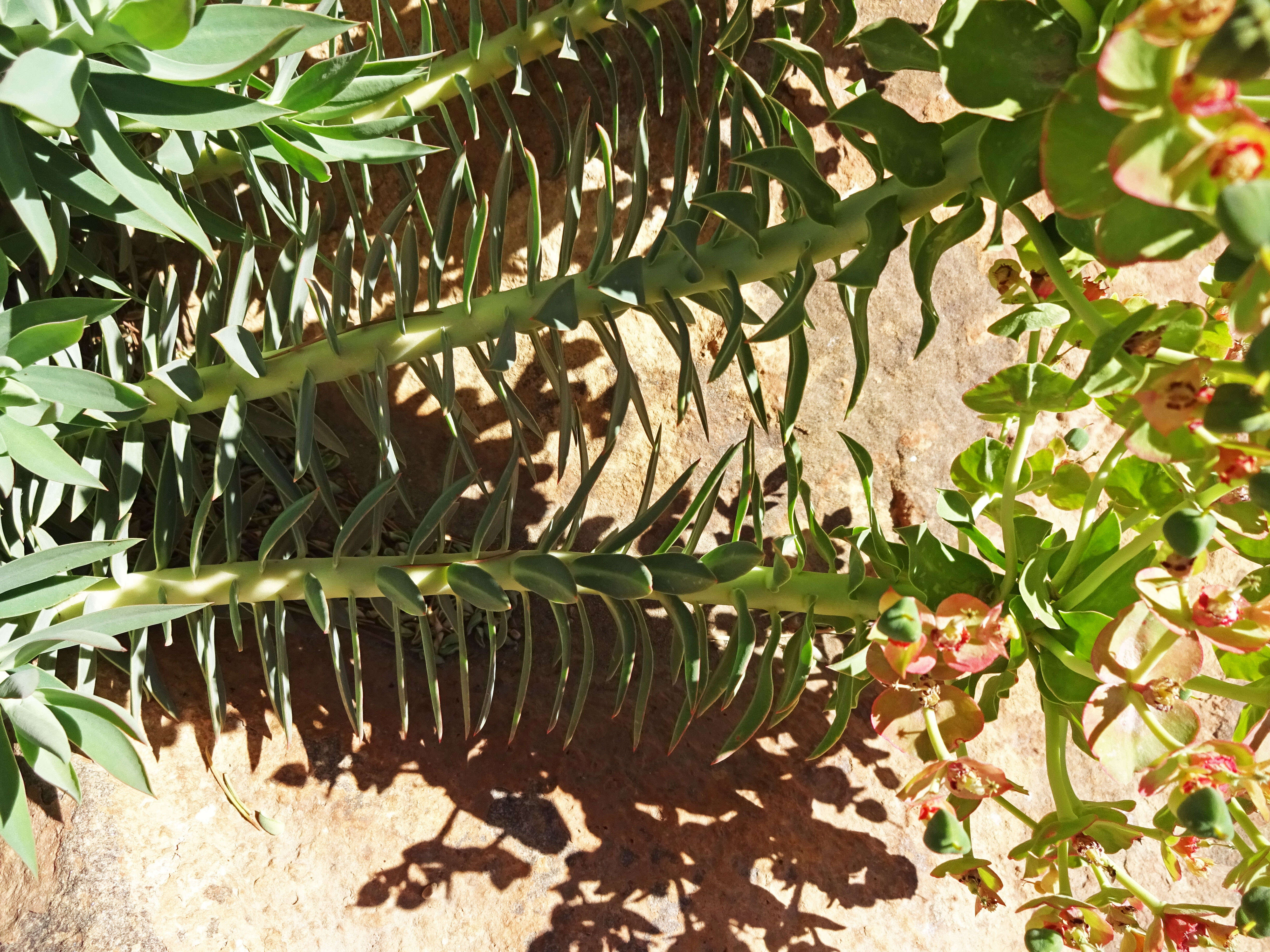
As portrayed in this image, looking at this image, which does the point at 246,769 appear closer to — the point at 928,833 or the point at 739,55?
the point at 928,833

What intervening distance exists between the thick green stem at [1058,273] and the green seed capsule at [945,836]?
41cm

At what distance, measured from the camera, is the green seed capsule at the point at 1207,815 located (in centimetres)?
59

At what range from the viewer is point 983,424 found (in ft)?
4.53

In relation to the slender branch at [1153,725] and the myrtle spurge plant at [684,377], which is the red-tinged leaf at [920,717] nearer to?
the myrtle spurge plant at [684,377]

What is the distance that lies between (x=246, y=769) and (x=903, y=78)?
1348mm

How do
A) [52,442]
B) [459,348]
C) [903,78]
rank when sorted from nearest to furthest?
1. [52,442]
2. [459,348]
3. [903,78]

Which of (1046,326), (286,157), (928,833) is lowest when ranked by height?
(928,833)

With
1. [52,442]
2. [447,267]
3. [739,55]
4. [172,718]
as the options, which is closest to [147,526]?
[172,718]

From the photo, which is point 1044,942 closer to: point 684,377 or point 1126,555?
point 1126,555

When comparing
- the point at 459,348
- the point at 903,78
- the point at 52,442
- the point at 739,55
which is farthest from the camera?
the point at 903,78

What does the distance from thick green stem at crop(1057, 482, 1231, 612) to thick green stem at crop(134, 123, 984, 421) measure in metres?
0.27

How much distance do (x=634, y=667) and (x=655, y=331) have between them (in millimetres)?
502

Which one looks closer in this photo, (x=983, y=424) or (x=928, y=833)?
(x=928, y=833)

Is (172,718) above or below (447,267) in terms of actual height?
below
